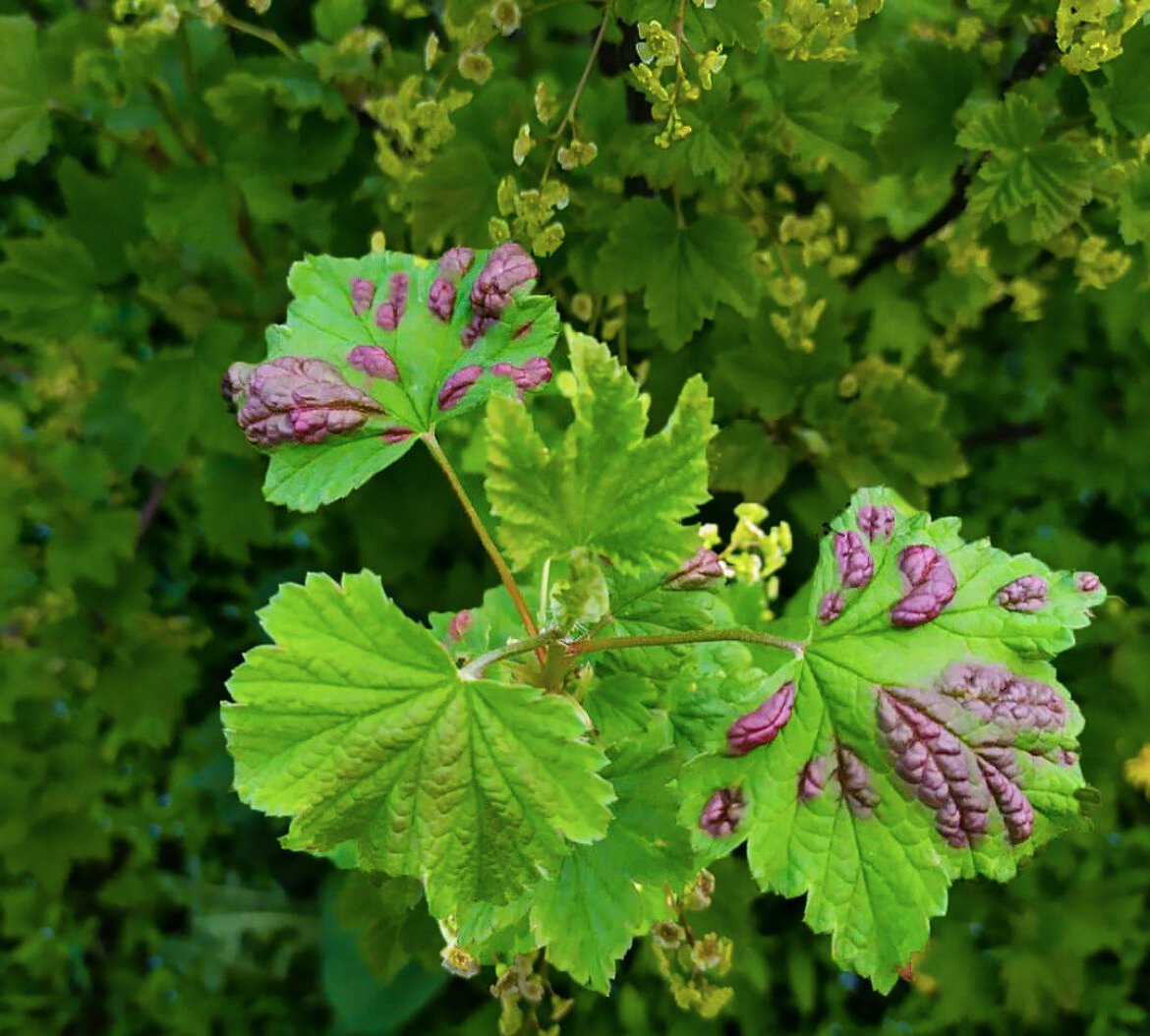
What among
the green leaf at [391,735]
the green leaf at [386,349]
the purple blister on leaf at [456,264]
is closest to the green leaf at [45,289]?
the green leaf at [386,349]

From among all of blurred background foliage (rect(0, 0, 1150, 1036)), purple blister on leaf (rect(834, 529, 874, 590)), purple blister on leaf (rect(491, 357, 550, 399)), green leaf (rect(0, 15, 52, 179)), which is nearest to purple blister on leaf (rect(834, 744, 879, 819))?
purple blister on leaf (rect(834, 529, 874, 590))

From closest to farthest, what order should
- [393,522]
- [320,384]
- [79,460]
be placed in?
[320,384] < [393,522] < [79,460]

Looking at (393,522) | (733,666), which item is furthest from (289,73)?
(733,666)

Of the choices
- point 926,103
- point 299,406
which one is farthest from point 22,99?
point 926,103

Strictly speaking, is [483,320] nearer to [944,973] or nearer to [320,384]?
[320,384]

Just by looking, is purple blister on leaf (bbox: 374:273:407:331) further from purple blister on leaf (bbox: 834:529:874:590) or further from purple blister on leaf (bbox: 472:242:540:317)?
purple blister on leaf (bbox: 834:529:874:590)

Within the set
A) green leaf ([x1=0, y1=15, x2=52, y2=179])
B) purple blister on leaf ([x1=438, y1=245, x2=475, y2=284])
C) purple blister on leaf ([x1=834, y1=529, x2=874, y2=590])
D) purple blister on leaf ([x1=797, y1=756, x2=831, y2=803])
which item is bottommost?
purple blister on leaf ([x1=797, y1=756, x2=831, y2=803])

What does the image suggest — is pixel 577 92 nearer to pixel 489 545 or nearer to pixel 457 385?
pixel 457 385
